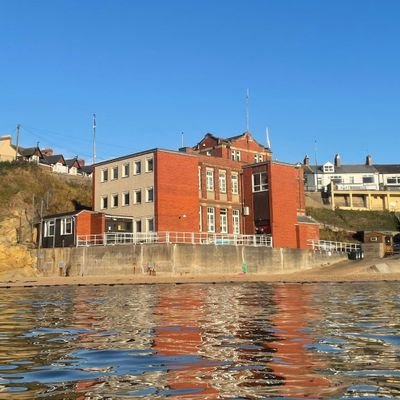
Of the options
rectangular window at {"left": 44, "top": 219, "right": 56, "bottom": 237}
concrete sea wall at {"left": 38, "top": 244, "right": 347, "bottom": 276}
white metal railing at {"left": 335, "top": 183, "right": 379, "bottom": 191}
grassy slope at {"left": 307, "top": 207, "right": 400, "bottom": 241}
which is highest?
white metal railing at {"left": 335, "top": 183, "right": 379, "bottom": 191}

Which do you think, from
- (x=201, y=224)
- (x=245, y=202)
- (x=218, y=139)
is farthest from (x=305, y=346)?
(x=218, y=139)

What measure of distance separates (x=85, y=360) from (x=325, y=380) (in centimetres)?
306

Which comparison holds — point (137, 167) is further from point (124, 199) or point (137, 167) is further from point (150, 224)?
point (150, 224)

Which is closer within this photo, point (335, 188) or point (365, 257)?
point (365, 257)

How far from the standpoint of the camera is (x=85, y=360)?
6656mm

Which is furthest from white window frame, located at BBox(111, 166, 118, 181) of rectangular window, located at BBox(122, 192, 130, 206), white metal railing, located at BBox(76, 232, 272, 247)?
white metal railing, located at BBox(76, 232, 272, 247)

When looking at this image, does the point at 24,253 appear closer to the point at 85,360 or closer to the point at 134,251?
the point at 134,251

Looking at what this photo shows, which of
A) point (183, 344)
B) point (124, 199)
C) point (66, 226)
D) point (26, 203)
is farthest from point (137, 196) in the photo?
point (183, 344)

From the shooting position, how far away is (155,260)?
146ft

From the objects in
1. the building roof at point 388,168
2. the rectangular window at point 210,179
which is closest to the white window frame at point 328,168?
the building roof at point 388,168

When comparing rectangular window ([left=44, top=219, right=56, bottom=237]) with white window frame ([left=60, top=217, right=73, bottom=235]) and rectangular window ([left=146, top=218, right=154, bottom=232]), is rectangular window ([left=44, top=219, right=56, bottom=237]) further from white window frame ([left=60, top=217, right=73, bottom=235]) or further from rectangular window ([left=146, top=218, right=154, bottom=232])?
rectangular window ([left=146, top=218, right=154, bottom=232])

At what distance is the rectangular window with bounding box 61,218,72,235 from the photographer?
5025cm

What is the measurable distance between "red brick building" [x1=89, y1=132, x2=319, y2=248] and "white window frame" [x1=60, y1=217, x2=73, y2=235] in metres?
6.41

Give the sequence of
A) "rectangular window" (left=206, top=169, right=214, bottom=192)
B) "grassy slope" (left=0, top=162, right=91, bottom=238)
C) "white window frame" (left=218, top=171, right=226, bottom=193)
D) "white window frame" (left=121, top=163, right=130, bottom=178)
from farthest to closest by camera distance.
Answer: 1. "grassy slope" (left=0, top=162, right=91, bottom=238)
2. "white window frame" (left=218, top=171, right=226, bottom=193)
3. "rectangular window" (left=206, top=169, right=214, bottom=192)
4. "white window frame" (left=121, top=163, right=130, bottom=178)
